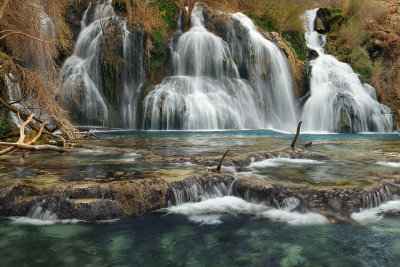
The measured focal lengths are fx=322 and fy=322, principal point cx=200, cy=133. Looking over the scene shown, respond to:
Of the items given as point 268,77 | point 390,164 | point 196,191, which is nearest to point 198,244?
point 196,191

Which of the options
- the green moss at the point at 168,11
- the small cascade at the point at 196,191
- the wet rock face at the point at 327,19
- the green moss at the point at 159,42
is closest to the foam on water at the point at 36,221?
the small cascade at the point at 196,191

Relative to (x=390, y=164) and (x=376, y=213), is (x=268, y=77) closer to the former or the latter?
(x=390, y=164)

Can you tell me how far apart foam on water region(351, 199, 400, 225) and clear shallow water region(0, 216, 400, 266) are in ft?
0.39

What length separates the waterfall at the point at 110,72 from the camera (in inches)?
625

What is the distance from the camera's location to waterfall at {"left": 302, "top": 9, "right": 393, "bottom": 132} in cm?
1681

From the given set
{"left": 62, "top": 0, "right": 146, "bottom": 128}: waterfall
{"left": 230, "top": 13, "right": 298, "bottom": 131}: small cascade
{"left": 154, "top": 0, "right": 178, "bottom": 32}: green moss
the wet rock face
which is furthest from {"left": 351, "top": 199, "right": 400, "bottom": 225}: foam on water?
the wet rock face

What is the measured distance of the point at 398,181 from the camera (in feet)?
15.8

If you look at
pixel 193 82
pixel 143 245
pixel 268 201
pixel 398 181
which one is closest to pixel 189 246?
pixel 143 245

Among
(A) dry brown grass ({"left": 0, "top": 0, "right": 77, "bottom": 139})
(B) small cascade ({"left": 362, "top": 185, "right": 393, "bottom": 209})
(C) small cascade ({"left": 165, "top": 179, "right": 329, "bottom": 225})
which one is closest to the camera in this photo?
(C) small cascade ({"left": 165, "top": 179, "right": 329, "bottom": 225})

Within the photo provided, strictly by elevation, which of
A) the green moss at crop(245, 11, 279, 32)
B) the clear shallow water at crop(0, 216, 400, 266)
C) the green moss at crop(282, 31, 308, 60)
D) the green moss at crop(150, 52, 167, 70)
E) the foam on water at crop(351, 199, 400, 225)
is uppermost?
the green moss at crop(245, 11, 279, 32)

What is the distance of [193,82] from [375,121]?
9.76m

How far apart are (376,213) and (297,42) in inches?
815

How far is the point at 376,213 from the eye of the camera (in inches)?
157

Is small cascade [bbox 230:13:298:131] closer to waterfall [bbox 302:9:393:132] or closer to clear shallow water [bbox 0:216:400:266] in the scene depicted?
waterfall [bbox 302:9:393:132]
